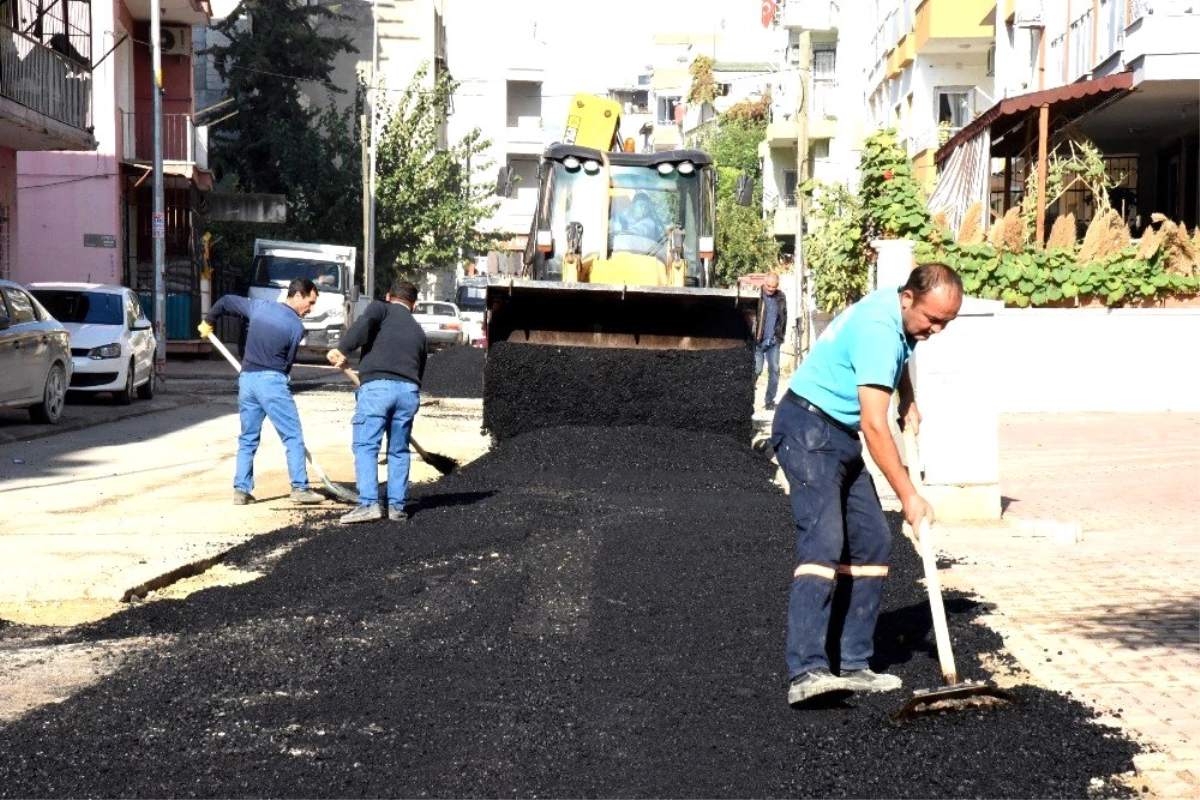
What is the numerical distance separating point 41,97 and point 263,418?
14294mm

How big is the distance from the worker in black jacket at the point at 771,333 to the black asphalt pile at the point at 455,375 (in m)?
4.20

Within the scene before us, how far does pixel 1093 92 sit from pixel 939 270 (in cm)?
1757

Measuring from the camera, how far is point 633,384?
52.9 ft

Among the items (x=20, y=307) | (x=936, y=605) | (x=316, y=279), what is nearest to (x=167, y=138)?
(x=316, y=279)

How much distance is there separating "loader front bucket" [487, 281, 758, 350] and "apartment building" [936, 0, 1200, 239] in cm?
863

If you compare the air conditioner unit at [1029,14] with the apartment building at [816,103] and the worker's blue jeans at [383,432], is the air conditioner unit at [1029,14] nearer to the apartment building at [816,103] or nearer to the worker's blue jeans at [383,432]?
the apartment building at [816,103]

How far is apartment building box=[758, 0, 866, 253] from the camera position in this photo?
53.2 meters

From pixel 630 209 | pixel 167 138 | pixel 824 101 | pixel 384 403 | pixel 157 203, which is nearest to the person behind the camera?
pixel 384 403

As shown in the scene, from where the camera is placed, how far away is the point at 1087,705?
6312 mm

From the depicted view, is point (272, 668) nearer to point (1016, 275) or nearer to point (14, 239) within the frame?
point (1016, 275)

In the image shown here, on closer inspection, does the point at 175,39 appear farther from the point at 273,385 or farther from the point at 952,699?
the point at 952,699

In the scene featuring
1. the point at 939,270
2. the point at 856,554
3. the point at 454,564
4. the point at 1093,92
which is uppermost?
the point at 1093,92

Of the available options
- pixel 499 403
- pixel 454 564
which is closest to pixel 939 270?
pixel 454 564

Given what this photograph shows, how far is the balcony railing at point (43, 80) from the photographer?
74.3 ft
